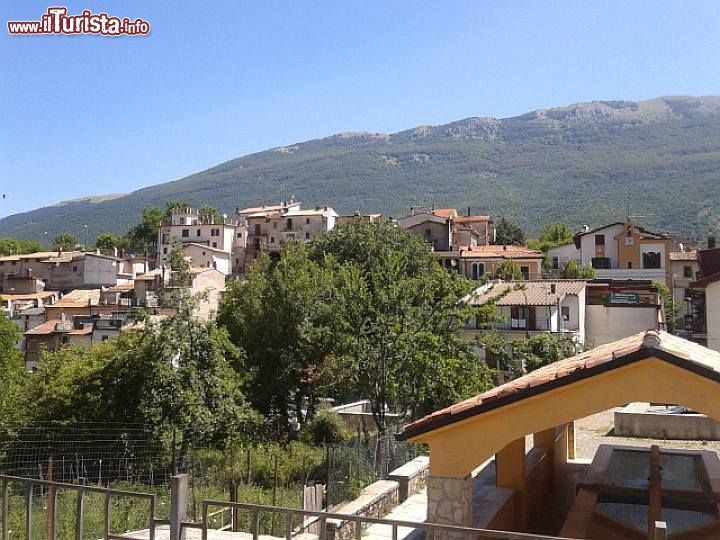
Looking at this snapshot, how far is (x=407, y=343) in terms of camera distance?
16.9m

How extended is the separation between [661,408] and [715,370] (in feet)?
60.3

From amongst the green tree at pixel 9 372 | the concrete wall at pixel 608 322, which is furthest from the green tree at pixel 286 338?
the concrete wall at pixel 608 322

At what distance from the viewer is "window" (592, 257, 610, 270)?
52.0m

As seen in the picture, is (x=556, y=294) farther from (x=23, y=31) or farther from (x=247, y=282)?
(x=23, y=31)

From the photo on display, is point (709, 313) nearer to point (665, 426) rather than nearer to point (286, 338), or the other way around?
point (665, 426)

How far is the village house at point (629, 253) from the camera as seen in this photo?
166ft

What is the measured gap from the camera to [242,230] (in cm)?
8144

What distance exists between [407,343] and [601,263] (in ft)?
129

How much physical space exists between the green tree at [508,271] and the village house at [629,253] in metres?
7.87

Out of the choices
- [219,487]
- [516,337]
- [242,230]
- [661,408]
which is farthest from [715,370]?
[242,230]

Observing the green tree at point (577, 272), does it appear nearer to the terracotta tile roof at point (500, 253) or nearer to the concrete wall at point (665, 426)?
the terracotta tile roof at point (500, 253)

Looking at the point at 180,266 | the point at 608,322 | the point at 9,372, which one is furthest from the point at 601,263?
the point at 9,372

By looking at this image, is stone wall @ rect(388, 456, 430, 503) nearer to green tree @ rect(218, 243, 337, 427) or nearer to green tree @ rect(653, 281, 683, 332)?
green tree @ rect(218, 243, 337, 427)

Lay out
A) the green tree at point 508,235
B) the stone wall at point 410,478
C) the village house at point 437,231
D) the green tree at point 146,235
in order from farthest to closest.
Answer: the green tree at point 146,235 < the green tree at point 508,235 < the village house at point 437,231 < the stone wall at point 410,478
